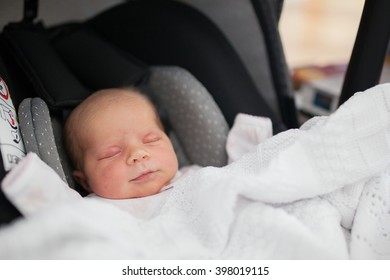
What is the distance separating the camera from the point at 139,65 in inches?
45.6

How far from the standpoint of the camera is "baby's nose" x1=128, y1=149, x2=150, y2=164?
888 millimetres

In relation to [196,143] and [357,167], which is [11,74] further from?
[357,167]

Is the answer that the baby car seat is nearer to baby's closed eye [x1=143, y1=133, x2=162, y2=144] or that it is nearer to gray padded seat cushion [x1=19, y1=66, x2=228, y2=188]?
gray padded seat cushion [x1=19, y1=66, x2=228, y2=188]

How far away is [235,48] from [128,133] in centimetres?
55

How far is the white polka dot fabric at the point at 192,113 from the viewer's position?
1091 millimetres

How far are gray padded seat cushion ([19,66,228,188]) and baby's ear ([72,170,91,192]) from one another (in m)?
0.01

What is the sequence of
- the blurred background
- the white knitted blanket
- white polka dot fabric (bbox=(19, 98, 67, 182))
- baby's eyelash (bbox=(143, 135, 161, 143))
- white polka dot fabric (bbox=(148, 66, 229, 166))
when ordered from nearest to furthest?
the white knitted blanket, white polka dot fabric (bbox=(19, 98, 67, 182)), baby's eyelash (bbox=(143, 135, 161, 143)), white polka dot fabric (bbox=(148, 66, 229, 166)), the blurred background

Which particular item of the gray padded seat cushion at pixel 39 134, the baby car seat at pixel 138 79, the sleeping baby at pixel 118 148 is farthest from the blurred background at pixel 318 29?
the gray padded seat cushion at pixel 39 134

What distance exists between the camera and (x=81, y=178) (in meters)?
1.00

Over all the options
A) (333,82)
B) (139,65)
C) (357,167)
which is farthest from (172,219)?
(333,82)

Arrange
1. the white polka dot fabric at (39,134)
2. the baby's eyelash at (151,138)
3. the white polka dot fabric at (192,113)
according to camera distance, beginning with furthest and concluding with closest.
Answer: the white polka dot fabric at (192,113)
the baby's eyelash at (151,138)
the white polka dot fabric at (39,134)

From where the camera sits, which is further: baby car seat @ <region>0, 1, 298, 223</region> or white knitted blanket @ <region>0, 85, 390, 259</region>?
baby car seat @ <region>0, 1, 298, 223</region>

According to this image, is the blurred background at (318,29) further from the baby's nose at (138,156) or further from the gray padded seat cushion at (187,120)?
the baby's nose at (138,156)

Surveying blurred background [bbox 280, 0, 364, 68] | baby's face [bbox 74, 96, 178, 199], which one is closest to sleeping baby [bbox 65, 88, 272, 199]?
baby's face [bbox 74, 96, 178, 199]
